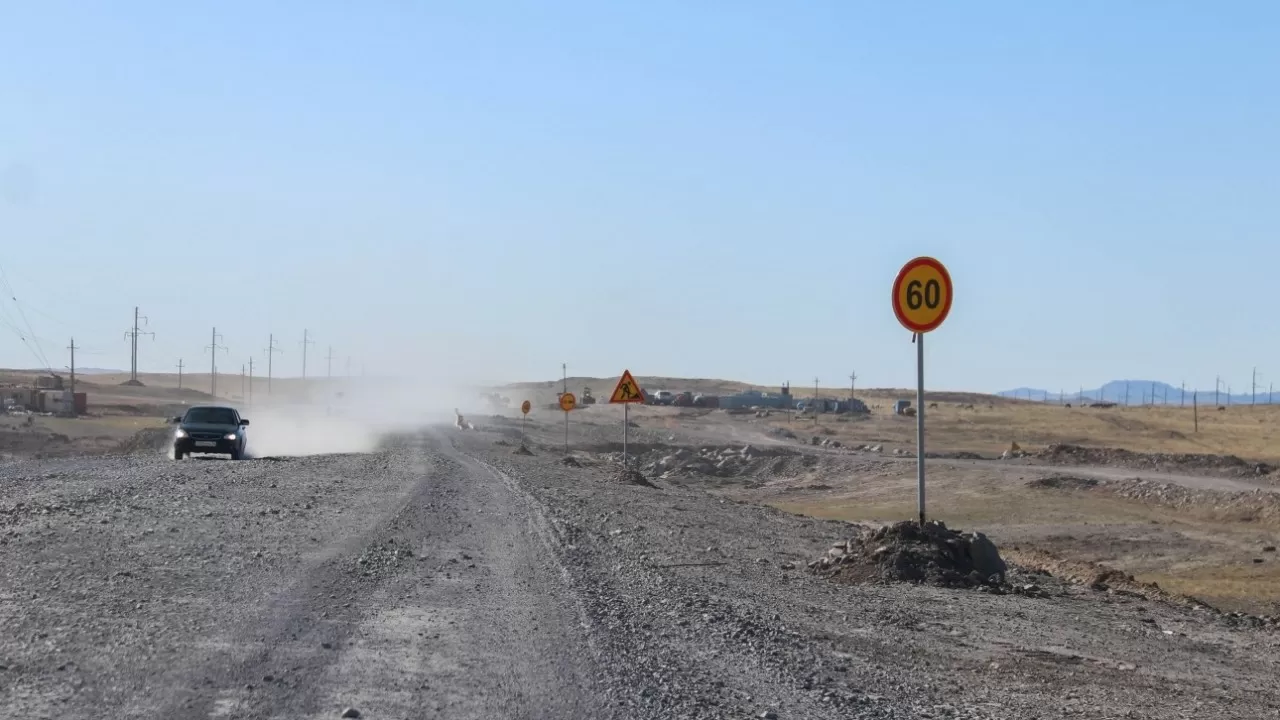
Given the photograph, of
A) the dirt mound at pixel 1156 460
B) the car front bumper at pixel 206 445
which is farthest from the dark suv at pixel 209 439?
the dirt mound at pixel 1156 460

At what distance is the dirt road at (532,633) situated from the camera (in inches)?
304

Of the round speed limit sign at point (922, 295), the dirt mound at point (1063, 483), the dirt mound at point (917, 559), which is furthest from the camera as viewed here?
the dirt mound at point (1063, 483)

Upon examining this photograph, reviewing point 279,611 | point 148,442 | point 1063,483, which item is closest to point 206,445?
point 148,442

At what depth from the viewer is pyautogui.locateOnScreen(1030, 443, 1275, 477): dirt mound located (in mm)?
44981

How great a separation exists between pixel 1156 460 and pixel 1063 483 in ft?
33.7

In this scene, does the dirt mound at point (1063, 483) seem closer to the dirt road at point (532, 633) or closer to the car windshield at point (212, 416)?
the car windshield at point (212, 416)

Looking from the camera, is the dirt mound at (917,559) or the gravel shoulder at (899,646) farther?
the dirt mound at (917,559)

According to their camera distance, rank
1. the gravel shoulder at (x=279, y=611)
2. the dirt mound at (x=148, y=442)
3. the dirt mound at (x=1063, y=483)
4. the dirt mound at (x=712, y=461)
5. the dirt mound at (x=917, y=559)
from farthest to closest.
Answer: the dirt mound at (x=712, y=461) < the dirt mound at (x=148, y=442) < the dirt mound at (x=1063, y=483) < the dirt mound at (x=917, y=559) < the gravel shoulder at (x=279, y=611)

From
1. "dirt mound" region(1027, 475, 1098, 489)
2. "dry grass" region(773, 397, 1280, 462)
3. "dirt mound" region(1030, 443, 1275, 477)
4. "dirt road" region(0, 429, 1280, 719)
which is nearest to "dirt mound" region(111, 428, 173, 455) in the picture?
"dirt mound" region(1027, 475, 1098, 489)

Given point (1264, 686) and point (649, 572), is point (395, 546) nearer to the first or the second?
point (649, 572)

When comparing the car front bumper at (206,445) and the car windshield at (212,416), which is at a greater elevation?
the car windshield at (212,416)

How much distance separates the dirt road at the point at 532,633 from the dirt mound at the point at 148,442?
31850 millimetres

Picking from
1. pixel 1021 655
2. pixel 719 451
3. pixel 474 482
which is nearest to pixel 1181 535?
pixel 474 482

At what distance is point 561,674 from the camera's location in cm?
834
